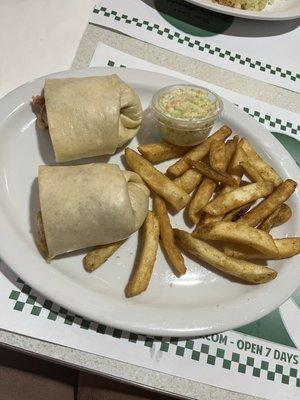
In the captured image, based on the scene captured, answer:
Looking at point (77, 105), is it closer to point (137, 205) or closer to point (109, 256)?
point (137, 205)

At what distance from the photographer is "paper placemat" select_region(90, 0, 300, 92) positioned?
198 cm

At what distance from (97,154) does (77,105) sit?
18cm

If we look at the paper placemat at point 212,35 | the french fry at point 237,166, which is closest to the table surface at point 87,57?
the paper placemat at point 212,35

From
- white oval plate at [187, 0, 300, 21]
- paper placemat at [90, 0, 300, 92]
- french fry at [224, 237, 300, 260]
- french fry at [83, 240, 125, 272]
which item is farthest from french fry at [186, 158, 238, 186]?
white oval plate at [187, 0, 300, 21]

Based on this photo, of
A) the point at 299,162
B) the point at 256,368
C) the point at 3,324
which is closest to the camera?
the point at 3,324

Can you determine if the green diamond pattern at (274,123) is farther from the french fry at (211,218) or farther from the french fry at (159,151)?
the french fry at (211,218)

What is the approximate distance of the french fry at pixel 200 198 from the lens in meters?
1.46

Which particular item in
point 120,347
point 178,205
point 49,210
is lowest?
point 120,347

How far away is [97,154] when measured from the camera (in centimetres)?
149

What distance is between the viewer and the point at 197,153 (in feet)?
5.17

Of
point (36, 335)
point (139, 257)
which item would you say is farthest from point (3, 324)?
point (139, 257)

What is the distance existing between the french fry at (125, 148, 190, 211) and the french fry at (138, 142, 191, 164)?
0.04m

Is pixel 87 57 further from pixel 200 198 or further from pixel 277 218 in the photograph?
pixel 277 218

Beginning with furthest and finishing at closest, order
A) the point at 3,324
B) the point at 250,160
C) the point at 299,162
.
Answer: the point at 299,162
the point at 250,160
the point at 3,324
